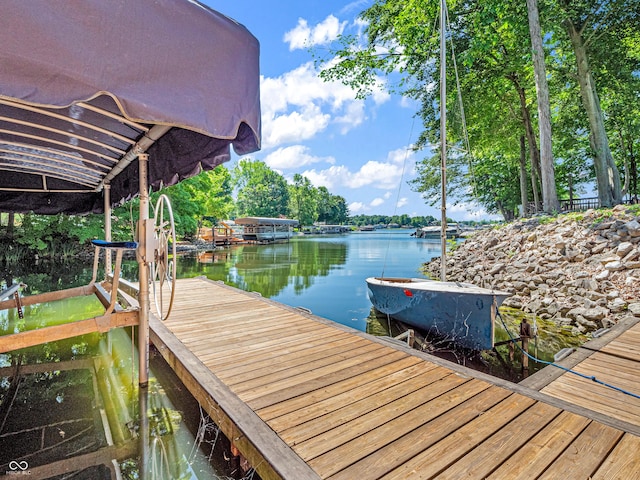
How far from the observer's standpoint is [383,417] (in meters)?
1.97

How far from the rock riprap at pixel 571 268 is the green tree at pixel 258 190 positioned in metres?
41.4

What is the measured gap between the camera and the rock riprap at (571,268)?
5.65m

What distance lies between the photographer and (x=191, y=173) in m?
3.24

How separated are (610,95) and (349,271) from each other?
14155mm

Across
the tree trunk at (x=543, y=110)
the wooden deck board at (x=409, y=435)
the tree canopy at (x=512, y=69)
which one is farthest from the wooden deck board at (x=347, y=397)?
the tree trunk at (x=543, y=110)

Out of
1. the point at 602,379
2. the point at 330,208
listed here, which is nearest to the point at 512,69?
the point at 602,379

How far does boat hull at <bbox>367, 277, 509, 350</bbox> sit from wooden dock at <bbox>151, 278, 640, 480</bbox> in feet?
5.84

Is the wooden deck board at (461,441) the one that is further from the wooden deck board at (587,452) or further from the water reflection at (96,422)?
the water reflection at (96,422)

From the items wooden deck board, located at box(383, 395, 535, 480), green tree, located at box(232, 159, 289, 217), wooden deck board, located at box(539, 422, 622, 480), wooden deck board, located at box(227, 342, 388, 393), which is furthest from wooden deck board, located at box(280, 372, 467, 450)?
green tree, located at box(232, 159, 289, 217)

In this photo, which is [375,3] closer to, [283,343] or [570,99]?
[570,99]

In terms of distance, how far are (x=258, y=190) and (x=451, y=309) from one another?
46.9m

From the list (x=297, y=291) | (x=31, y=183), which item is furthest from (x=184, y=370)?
(x=297, y=291)

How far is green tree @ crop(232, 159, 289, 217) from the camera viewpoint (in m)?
49.1

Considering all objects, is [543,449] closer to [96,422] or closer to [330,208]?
[96,422]
